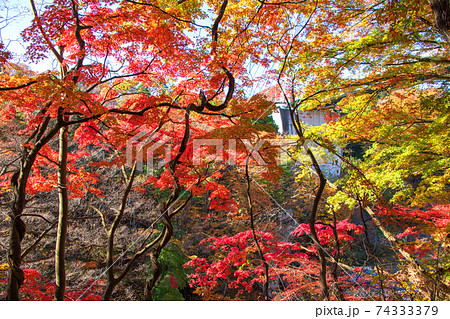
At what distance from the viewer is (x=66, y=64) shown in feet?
13.3

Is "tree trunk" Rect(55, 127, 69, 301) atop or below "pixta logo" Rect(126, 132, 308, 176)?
below

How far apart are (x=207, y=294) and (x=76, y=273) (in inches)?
122

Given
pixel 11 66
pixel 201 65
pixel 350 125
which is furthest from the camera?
pixel 350 125

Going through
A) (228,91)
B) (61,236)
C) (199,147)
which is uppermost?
(228,91)

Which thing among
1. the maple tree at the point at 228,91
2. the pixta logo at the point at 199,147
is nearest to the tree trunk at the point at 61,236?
the maple tree at the point at 228,91

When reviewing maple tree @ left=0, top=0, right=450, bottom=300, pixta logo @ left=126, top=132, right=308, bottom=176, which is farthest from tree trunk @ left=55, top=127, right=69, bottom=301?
pixta logo @ left=126, top=132, right=308, bottom=176

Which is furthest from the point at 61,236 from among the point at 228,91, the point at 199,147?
the point at 228,91

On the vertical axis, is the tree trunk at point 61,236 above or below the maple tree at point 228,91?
below

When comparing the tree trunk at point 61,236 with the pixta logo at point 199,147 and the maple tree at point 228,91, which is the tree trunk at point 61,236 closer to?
the maple tree at point 228,91

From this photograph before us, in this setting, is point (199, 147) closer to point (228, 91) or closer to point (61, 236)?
point (228, 91)

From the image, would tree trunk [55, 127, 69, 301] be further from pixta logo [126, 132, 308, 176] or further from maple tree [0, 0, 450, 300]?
pixta logo [126, 132, 308, 176]

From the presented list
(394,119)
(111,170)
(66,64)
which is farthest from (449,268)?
(111,170)

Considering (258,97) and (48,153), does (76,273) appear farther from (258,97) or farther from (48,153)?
(258,97)

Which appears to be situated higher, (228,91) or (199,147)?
(228,91)
